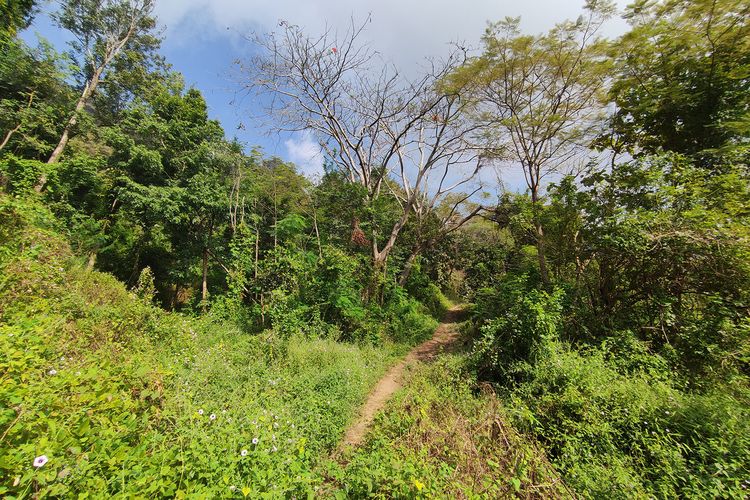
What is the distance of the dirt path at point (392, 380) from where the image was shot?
4.45 meters

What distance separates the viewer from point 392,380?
6660mm

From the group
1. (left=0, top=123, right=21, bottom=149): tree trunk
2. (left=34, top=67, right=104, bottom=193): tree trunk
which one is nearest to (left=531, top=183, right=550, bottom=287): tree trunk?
(left=34, top=67, right=104, bottom=193): tree trunk

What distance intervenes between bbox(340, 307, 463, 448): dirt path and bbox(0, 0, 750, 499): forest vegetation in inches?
8.8

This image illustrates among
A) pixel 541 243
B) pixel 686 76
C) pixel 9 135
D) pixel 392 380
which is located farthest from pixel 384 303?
pixel 9 135

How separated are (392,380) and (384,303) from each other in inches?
153

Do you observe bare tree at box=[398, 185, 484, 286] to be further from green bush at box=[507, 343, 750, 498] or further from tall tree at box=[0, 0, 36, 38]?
tall tree at box=[0, 0, 36, 38]

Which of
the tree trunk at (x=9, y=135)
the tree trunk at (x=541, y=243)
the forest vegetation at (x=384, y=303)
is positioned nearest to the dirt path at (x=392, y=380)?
the forest vegetation at (x=384, y=303)

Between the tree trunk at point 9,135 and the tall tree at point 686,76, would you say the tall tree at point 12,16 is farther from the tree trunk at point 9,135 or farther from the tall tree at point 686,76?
the tall tree at point 686,76

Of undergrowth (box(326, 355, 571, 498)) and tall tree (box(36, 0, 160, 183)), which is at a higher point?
tall tree (box(36, 0, 160, 183))

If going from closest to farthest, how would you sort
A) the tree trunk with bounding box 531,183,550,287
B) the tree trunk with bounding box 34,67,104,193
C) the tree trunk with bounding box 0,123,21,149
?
the tree trunk with bounding box 531,183,550,287 < the tree trunk with bounding box 34,67,104,193 < the tree trunk with bounding box 0,123,21,149

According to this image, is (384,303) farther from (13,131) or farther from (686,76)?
(13,131)

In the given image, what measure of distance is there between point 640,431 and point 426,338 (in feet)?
22.8

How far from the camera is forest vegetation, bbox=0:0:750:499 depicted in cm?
267

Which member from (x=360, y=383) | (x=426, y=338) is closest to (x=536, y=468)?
(x=360, y=383)
